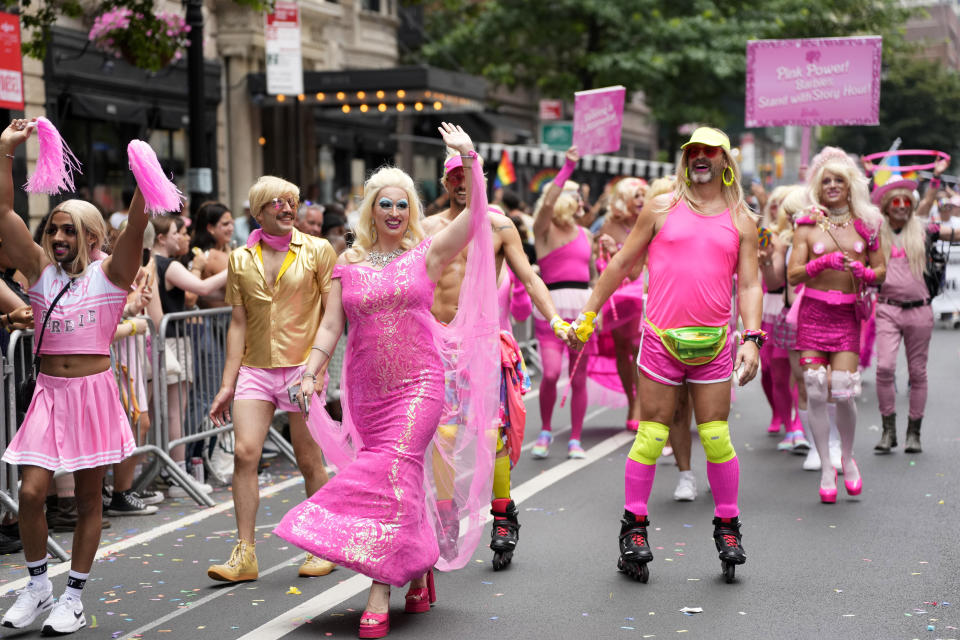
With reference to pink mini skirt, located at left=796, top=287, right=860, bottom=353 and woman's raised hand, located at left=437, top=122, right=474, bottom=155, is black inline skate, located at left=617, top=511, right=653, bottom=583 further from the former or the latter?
pink mini skirt, located at left=796, top=287, right=860, bottom=353

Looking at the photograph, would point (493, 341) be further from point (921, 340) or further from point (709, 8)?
point (709, 8)

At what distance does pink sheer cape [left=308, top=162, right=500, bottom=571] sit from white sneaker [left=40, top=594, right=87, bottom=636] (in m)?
1.24

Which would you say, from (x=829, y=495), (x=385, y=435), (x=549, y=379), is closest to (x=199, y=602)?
(x=385, y=435)

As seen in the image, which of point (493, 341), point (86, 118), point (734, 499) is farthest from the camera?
point (86, 118)

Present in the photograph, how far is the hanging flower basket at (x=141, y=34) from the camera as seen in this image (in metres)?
12.5

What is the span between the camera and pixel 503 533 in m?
6.37

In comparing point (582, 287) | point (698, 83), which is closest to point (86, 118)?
point (582, 287)

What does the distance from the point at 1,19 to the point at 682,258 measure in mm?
5785

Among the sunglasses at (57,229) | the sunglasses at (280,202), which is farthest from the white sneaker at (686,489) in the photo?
the sunglasses at (57,229)

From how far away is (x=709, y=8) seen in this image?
2977 centimetres

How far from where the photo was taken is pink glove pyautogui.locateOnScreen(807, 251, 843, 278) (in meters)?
7.90

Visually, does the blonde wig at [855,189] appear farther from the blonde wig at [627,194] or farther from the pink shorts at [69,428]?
the pink shorts at [69,428]

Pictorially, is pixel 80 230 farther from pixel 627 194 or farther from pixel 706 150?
pixel 627 194

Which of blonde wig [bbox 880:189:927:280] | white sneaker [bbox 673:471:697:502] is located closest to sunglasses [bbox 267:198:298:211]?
white sneaker [bbox 673:471:697:502]
